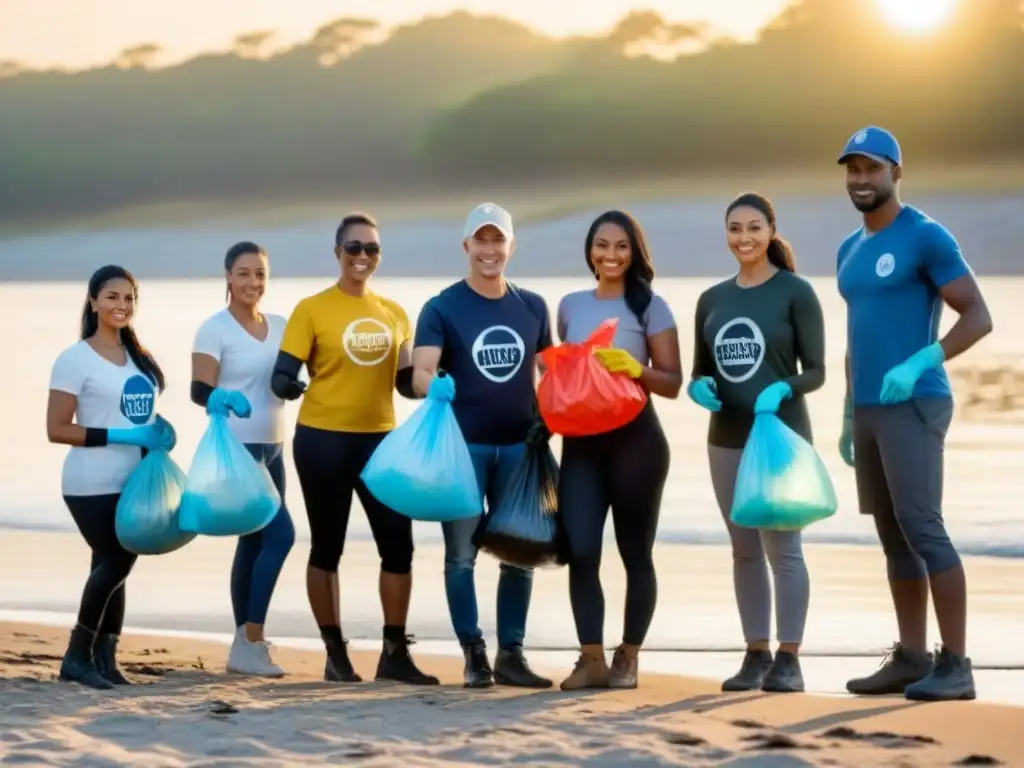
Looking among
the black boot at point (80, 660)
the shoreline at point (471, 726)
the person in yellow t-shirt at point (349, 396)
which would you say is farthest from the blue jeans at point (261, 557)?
the black boot at point (80, 660)

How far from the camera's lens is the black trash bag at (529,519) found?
539cm

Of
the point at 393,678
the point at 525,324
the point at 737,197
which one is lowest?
the point at 393,678

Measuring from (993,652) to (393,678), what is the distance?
259cm

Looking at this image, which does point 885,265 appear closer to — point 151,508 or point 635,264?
point 635,264

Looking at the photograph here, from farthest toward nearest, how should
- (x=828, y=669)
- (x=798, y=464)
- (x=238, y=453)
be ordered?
(x=828, y=669) < (x=238, y=453) < (x=798, y=464)

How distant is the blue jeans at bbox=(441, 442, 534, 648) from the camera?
550 cm

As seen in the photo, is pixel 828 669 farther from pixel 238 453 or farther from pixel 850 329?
pixel 238 453

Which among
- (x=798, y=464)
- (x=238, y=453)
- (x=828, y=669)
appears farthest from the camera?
(x=828, y=669)

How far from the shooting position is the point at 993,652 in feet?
22.3

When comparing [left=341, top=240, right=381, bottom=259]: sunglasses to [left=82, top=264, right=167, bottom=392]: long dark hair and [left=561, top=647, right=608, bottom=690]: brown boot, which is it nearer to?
[left=82, top=264, right=167, bottom=392]: long dark hair

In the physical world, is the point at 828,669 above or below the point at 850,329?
below

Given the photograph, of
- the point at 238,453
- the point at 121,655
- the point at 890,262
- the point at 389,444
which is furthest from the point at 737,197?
the point at 121,655

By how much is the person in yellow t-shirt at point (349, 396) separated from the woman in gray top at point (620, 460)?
0.63 metres

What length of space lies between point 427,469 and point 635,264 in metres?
0.97
